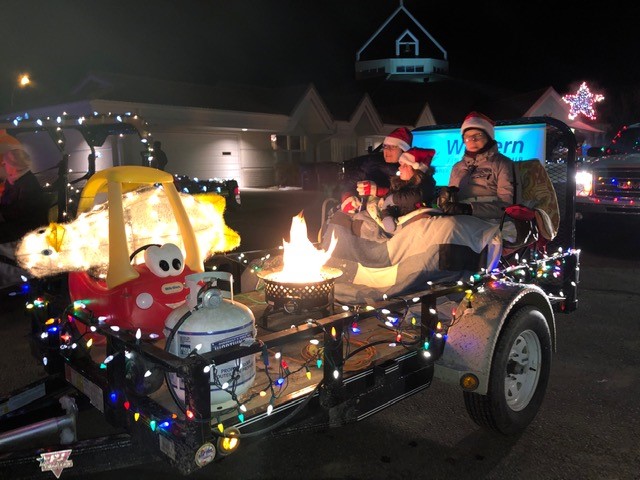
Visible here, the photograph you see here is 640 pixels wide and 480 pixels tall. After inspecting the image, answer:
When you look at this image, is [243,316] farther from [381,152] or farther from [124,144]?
[124,144]

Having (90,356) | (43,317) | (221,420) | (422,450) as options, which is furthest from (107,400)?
(422,450)

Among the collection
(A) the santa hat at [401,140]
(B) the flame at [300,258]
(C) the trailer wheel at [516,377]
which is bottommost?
(C) the trailer wheel at [516,377]

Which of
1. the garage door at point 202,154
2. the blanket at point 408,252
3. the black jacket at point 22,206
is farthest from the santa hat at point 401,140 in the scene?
the garage door at point 202,154

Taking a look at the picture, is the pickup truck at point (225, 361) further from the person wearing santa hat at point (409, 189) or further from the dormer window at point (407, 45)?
the dormer window at point (407, 45)

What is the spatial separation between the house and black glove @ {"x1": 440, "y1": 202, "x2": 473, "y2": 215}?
41.3 feet

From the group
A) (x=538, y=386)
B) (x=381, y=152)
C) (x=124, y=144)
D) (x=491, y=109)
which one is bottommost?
(x=538, y=386)

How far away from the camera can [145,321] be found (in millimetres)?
3139

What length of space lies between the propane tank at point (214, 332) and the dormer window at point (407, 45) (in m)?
58.6

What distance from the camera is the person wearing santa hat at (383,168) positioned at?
570 cm

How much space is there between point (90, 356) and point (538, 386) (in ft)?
9.95

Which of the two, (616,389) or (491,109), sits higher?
(491,109)

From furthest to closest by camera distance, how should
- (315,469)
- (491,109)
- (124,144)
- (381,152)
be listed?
(491,109) < (124,144) < (381,152) < (315,469)

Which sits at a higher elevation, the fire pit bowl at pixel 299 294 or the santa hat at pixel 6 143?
the santa hat at pixel 6 143

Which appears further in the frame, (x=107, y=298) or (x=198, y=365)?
(x=107, y=298)
